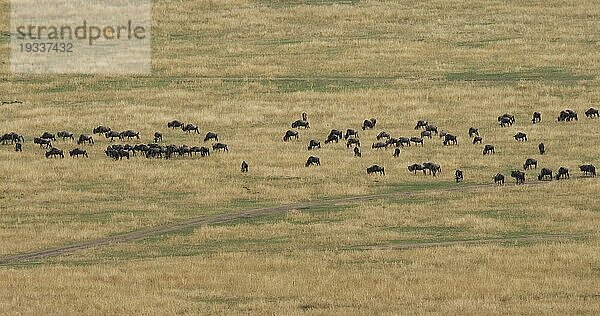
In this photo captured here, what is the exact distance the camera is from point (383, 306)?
31.2 metres

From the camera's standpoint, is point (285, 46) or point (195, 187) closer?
point (195, 187)

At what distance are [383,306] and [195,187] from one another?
21.5 meters

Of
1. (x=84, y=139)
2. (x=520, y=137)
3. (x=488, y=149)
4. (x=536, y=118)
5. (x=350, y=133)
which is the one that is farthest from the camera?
(x=536, y=118)

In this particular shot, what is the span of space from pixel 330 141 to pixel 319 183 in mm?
11561

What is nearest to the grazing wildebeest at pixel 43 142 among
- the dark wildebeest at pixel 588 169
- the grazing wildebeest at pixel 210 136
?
the grazing wildebeest at pixel 210 136

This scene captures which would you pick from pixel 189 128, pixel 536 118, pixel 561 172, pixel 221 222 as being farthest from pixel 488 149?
pixel 221 222

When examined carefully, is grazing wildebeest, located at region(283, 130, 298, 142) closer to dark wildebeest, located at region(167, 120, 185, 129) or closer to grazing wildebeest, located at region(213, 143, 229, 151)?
grazing wildebeest, located at region(213, 143, 229, 151)

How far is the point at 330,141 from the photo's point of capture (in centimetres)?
6347

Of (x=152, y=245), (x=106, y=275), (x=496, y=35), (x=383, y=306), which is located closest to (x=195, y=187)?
(x=152, y=245)

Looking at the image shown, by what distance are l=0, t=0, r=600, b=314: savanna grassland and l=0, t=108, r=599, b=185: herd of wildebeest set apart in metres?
0.61

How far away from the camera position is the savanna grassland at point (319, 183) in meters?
33.5

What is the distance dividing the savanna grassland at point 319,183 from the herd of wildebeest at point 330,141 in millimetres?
609

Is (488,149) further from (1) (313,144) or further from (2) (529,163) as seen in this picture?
(1) (313,144)

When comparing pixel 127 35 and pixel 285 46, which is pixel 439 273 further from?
pixel 127 35
